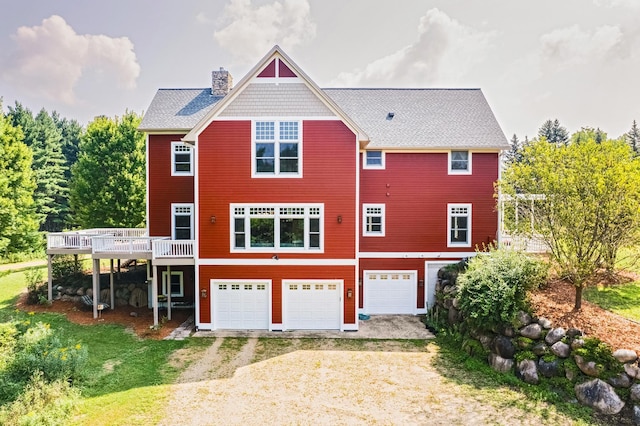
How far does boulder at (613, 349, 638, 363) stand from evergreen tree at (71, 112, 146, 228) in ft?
91.0

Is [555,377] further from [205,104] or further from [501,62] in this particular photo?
[205,104]

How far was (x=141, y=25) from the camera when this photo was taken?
16531mm

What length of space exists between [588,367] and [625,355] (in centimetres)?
83

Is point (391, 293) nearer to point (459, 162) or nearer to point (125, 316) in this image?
point (459, 162)

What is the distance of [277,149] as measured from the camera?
13.9m

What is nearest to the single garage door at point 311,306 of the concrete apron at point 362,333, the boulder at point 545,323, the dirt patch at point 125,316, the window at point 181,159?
the concrete apron at point 362,333

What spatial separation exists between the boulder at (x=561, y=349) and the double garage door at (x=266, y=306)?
7.39m

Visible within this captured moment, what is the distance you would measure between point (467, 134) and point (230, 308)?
1328 cm

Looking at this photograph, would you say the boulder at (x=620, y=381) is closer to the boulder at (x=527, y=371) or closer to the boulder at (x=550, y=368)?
the boulder at (x=550, y=368)

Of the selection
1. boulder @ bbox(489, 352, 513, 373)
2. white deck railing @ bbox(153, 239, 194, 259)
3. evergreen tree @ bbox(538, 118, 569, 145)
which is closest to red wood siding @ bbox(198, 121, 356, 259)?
white deck railing @ bbox(153, 239, 194, 259)

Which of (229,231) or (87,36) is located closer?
(229,231)

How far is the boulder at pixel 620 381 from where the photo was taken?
8008 millimetres

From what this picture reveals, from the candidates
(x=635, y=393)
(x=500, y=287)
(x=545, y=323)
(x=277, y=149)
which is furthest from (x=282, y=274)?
(x=635, y=393)

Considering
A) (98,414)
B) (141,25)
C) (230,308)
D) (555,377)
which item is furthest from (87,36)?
(555,377)
